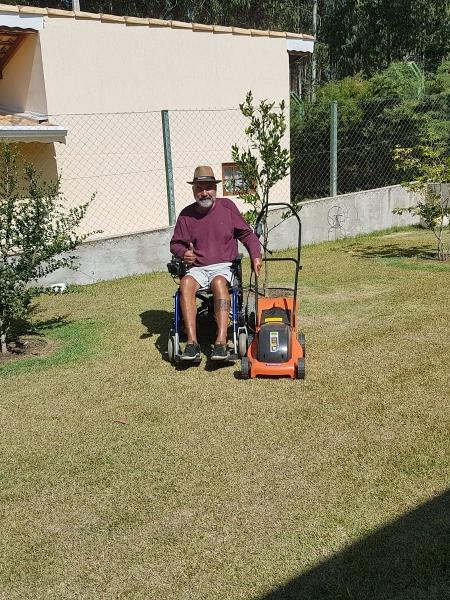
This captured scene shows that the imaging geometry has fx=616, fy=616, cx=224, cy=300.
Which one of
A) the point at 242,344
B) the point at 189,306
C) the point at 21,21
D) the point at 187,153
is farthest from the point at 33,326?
the point at 187,153

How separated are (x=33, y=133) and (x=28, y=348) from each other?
481cm

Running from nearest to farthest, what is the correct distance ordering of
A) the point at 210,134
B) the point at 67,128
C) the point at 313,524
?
the point at 313,524 → the point at 67,128 → the point at 210,134

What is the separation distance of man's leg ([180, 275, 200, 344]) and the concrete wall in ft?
10.7

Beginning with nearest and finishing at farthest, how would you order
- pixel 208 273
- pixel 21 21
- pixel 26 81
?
1. pixel 208 273
2. pixel 21 21
3. pixel 26 81

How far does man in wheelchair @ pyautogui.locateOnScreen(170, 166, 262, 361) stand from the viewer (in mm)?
4801

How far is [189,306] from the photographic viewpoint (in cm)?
470

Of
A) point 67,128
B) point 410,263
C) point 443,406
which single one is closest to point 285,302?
point 443,406

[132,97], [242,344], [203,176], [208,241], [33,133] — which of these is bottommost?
[242,344]

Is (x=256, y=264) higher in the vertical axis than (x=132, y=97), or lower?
lower

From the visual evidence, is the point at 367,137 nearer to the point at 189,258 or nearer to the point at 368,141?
the point at 368,141

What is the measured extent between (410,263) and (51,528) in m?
5.95

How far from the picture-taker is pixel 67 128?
9.73 m

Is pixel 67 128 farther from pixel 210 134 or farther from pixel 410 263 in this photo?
pixel 410 263

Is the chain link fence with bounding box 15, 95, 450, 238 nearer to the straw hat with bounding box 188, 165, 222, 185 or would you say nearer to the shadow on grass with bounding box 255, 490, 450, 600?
the straw hat with bounding box 188, 165, 222, 185
